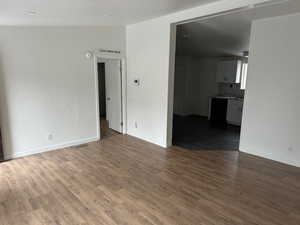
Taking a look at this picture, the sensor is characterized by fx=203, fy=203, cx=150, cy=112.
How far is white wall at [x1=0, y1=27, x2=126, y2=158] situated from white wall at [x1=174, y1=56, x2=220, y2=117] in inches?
160

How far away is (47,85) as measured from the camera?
13.6ft

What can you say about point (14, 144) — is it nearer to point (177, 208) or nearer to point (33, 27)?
point (33, 27)

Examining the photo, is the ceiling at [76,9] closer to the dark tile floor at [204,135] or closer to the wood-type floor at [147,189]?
the wood-type floor at [147,189]

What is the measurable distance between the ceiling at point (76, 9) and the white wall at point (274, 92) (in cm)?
151

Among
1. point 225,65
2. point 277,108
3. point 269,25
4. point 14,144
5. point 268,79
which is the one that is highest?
point 269,25

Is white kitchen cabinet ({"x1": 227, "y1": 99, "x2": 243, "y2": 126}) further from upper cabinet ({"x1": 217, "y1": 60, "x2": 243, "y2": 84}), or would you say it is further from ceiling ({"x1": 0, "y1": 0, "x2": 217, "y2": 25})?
ceiling ({"x1": 0, "y1": 0, "x2": 217, "y2": 25})

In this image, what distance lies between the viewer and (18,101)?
3861 millimetres

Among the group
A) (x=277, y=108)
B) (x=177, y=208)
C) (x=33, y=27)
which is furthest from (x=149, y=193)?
(x=33, y=27)

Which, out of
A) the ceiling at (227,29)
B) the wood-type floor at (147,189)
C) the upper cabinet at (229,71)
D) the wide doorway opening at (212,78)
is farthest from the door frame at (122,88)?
the upper cabinet at (229,71)

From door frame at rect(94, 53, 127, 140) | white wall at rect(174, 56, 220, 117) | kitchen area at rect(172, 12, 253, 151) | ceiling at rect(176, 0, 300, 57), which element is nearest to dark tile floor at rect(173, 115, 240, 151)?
kitchen area at rect(172, 12, 253, 151)

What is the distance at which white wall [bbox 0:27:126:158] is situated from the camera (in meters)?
3.75

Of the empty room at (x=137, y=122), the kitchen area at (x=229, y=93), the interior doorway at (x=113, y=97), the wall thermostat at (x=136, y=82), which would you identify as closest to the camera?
the empty room at (x=137, y=122)

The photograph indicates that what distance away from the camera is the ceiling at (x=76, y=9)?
270 cm

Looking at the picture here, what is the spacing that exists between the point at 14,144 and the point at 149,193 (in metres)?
2.90
